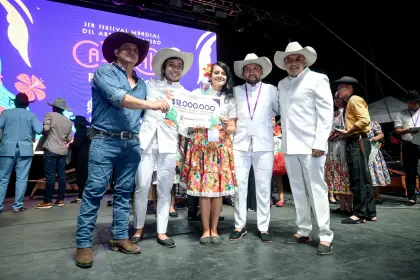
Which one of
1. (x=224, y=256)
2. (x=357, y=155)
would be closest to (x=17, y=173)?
(x=224, y=256)

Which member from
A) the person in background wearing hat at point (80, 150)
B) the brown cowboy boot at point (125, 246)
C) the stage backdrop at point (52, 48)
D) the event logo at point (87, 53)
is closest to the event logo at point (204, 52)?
the stage backdrop at point (52, 48)

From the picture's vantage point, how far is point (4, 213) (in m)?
Answer: 4.31

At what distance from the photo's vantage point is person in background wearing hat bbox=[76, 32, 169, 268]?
2055 mm

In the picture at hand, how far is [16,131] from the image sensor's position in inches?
170

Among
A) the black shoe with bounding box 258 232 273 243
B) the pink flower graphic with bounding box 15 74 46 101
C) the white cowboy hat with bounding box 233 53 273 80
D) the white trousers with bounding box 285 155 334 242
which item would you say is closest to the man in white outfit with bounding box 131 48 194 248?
the white cowboy hat with bounding box 233 53 273 80

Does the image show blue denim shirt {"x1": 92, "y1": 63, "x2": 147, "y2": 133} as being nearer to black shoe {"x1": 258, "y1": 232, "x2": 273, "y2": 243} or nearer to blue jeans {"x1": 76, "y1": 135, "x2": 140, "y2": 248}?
blue jeans {"x1": 76, "y1": 135, "x2": 140, "y2": 248}

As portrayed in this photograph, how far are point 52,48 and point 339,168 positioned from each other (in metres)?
5.81

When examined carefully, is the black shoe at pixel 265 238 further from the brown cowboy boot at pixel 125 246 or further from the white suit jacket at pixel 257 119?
the brown cowboy boot at pixel 125 246

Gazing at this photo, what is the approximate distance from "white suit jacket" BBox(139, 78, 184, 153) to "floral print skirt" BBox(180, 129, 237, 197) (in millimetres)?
210

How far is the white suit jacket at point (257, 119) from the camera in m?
2.64

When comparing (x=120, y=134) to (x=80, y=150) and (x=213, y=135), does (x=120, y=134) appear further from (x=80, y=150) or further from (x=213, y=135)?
(x=80, y=150)

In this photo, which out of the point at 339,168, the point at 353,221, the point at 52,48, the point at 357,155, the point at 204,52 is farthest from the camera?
the point at 204,52

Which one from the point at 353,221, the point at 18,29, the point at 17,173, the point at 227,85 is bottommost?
the point at 353,221

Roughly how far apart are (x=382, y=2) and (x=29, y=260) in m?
7.81
